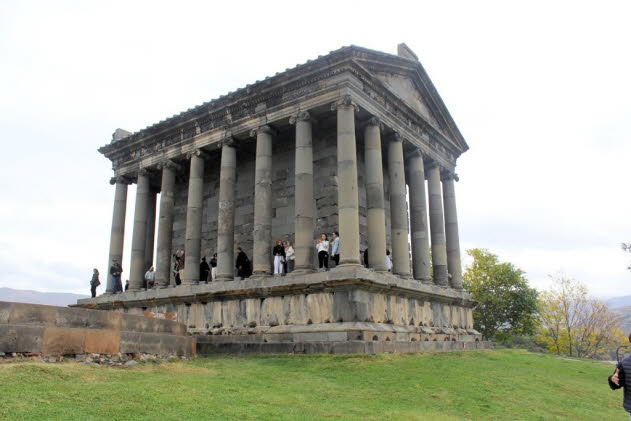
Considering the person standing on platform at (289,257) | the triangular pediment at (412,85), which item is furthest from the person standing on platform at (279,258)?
the triangular pediment at (412,85)

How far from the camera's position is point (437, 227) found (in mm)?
25297

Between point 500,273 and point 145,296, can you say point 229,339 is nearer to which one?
point 145,296

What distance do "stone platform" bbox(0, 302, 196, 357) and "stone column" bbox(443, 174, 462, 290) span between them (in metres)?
15.5

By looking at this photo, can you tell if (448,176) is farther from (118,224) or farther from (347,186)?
(118,224)

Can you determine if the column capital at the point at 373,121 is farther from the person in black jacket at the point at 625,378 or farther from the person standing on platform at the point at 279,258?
the person in black jacket at the point at 625,378

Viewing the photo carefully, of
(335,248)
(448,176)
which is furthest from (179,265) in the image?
(448,176)

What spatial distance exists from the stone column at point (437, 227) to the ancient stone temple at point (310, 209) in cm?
6

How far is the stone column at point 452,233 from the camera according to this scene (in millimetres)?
26125

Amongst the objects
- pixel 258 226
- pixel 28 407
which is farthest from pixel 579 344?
pixel 28 407

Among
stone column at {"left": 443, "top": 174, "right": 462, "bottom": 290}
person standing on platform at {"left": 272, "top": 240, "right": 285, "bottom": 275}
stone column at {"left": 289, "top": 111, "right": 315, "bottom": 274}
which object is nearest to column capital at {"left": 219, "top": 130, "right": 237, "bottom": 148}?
stone column at {"left": 289, "top": 111, "right": 315, "bottom": 274}

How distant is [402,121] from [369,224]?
6.29 m

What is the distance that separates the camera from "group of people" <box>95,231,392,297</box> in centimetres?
1964

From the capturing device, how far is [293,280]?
18.4 metres

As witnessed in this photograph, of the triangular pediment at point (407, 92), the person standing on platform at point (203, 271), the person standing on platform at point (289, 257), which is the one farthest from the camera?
the person standing on platform at point (203, 271)
